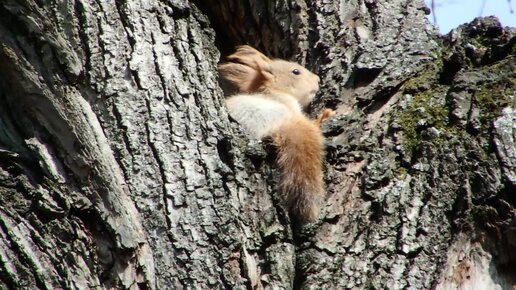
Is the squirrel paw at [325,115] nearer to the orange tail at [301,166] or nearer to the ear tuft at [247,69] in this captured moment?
the orange tail at [301,166]

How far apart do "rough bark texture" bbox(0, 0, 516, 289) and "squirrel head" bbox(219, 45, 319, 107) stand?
1.23 metres

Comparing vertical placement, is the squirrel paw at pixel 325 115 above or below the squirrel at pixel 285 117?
above

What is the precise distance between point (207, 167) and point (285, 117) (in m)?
1.34

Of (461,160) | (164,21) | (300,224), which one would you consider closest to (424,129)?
(461,160)

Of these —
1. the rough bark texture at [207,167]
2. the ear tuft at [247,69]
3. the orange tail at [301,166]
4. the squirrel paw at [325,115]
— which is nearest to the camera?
the rough bark texture at [207,167]

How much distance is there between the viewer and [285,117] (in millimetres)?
3873

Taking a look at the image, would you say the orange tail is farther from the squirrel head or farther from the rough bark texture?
the squirrel head

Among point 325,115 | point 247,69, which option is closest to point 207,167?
point 325,115

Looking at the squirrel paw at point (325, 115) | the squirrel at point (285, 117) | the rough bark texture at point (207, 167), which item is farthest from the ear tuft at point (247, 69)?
the rough bark texture at point (207, 167)

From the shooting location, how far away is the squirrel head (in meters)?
4.61

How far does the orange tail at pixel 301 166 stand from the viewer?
2871 mm

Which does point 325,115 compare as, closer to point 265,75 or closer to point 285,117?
point 285,117

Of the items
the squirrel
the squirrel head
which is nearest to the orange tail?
the squirrel

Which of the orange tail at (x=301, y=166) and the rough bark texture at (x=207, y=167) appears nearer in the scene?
the rough bark texture at (x=207, y=167)
